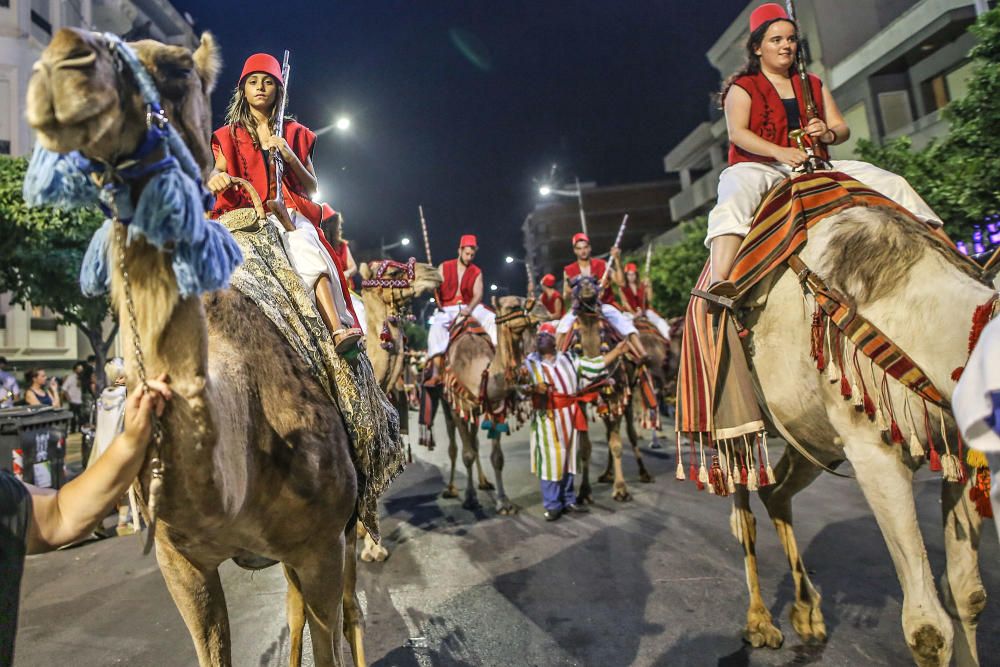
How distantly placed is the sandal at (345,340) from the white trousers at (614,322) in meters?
6.35

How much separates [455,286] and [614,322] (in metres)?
2.58

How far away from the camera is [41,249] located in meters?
11.1

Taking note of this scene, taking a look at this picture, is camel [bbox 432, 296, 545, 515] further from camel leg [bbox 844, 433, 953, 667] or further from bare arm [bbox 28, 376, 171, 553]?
bare arm [bbox 28, 376, 171, 553]

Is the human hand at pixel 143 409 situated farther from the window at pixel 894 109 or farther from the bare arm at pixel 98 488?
the window at pixel 894 109

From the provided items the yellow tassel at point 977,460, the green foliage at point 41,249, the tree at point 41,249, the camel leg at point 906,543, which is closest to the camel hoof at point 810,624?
the camel leg at point 906,543

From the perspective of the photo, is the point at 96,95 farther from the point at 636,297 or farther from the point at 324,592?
the point at 636,297

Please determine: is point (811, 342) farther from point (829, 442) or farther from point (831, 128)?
point (831, 128)

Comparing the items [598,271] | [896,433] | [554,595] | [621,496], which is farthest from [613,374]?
[896,433]

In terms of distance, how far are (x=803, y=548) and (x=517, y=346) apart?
3770 mm

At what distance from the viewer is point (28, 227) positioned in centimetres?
977

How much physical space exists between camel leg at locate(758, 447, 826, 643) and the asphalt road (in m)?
0.12

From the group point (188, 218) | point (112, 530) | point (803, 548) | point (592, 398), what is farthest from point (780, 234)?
point (112, 530)

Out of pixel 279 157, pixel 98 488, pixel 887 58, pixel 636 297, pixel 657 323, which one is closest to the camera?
pixel 98 488

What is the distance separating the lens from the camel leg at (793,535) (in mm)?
3678
